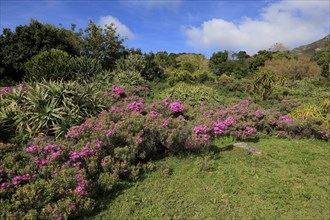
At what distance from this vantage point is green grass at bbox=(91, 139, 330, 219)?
3.45 m

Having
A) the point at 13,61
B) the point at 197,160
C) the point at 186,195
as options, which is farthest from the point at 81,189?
the point at 13,61

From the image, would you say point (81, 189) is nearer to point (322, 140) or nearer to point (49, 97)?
point (49, 97)

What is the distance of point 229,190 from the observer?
396cm

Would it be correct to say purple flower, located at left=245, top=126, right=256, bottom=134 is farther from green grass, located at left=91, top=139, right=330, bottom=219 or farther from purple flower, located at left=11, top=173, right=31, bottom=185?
purple flower, located at left=11, top=173, right=31, bottom=185

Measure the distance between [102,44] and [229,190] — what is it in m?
19.4

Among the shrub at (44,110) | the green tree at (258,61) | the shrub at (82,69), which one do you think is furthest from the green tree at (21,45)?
the green tree at (258,61)

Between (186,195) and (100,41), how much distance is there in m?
19.4

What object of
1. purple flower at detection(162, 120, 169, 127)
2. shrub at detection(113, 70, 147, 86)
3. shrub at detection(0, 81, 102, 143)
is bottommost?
purple flower at detection(162, 120, 169, 127)

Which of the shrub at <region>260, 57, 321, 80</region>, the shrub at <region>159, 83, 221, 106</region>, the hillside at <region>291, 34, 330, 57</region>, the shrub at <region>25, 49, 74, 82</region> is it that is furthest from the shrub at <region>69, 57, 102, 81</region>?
the hillside at <region>291, 34, 330, 57</region>

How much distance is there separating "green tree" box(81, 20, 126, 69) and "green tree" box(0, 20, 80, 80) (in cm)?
132

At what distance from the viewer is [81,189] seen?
347 cm

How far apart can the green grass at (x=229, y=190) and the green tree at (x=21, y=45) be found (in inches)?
769

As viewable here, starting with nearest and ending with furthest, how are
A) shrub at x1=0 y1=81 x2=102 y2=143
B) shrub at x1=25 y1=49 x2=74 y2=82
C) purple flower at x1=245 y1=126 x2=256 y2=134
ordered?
shrub at x1=0 y1=81 x2=102 y2=143 < purple flower at x1=245 y1=126 x2=256 y2=134 < shrub at x1=25 y1=49 x2=74 y2=82

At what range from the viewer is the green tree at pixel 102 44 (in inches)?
817
